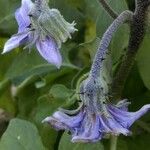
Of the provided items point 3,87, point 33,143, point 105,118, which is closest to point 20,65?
point 3,87

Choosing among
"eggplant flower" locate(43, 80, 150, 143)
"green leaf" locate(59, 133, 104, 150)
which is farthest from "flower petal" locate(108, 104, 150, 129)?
"green leaf" locate(59, 133, 104, 150)

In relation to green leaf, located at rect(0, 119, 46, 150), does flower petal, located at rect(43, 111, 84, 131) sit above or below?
above

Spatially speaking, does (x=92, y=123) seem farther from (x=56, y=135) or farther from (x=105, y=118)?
(x=56, y=135)

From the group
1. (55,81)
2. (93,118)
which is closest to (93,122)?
(93,118)

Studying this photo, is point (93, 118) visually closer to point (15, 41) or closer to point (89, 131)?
point (89, 131)

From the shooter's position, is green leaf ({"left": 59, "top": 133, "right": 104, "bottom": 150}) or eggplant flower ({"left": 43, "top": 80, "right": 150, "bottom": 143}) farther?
green leaf ({"left": 59, "top": 133, "right": 104, "bottom": 150})

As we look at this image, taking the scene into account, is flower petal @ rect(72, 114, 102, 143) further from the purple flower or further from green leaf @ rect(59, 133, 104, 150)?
green leaf @ rect(59, 133, 104, 150)

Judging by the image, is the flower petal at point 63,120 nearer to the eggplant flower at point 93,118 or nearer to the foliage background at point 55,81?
the eggplant flower at point 93,118
